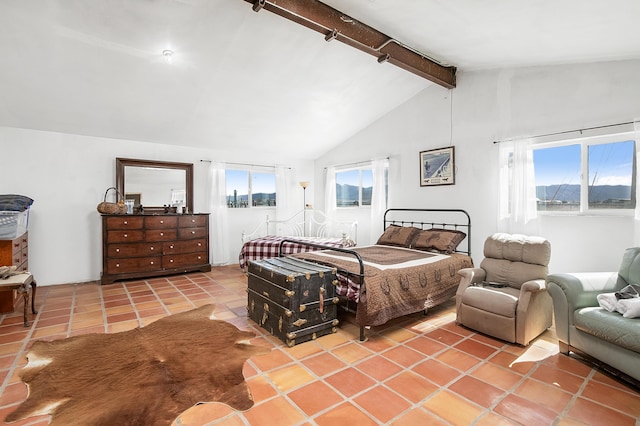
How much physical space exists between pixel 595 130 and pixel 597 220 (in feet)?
3.20

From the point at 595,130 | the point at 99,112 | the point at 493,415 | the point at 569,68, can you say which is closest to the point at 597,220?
the point at 595,130

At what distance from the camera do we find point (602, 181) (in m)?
3.50

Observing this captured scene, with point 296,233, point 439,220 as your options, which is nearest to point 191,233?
point 296,233

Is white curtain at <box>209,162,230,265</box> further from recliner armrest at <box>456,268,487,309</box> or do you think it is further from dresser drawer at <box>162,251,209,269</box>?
recliner armrest at <box>456,268,487,309</box>

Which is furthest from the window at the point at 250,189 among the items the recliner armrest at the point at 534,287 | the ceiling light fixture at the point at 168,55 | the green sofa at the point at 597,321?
the green sofa at the point at 597,321

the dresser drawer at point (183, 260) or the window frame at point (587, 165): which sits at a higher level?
the window frame at point (587, 165)

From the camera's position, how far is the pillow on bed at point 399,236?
461cm

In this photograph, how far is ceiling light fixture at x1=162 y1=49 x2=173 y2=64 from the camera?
11.4 feet

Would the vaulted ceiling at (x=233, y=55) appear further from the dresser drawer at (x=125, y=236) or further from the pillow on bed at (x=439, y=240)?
the pillow on bed at (x=439, y=240)

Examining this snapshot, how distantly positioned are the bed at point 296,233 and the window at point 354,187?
0.46 meters

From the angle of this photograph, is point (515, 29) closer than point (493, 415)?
No

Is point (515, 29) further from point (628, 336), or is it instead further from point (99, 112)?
point (99, 112)

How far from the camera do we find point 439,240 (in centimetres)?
423

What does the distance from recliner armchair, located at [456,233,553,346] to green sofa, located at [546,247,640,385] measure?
21cm
